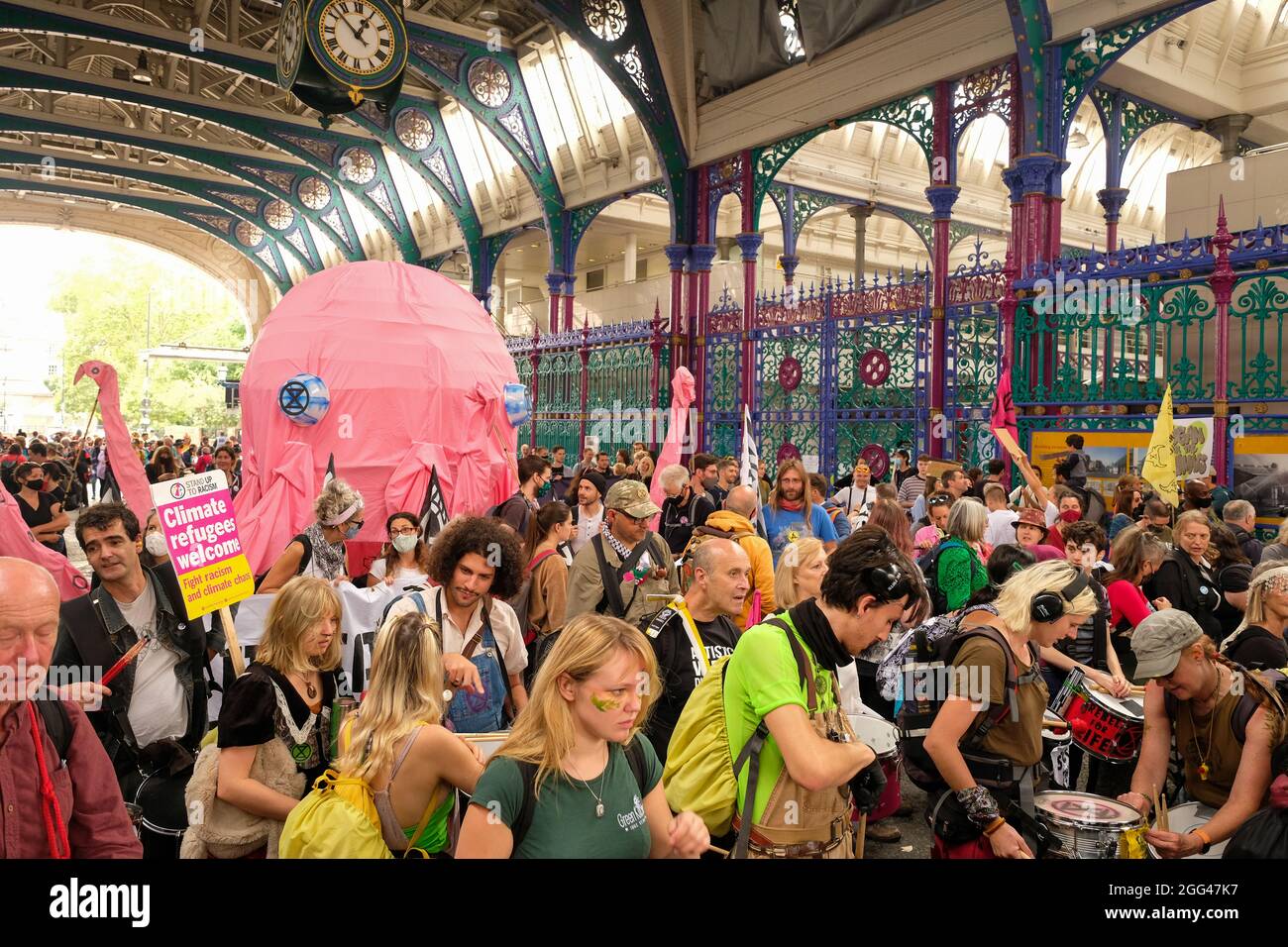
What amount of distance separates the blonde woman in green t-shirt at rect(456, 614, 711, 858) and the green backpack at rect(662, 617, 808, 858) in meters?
0.31

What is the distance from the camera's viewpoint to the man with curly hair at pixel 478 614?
3996mm

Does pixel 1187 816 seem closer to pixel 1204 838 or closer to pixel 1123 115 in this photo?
pixel 1204 838

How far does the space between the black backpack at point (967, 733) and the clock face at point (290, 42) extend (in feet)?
43.9

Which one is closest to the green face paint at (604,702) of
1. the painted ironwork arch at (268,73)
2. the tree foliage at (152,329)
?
the painted ironwork arch at (268,73)

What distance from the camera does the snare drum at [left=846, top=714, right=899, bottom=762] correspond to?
4.46m

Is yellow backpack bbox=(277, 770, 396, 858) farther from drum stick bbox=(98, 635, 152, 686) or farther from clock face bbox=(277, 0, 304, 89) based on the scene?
clock face bbox=(277, 0, 304, 89)

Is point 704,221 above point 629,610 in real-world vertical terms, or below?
above

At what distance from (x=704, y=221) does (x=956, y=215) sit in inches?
320

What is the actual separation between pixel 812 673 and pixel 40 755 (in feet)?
6.63

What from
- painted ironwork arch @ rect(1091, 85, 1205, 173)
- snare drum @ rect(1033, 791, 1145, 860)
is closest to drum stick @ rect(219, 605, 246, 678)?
snare drum @ rect(1033, 791, 1145, 860)

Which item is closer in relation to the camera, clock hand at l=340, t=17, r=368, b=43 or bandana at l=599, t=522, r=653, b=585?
bandana at l=599, t=522, r=653, b=585
